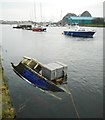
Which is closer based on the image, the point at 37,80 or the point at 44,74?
the point at 37,80

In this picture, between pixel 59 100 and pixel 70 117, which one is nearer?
pixel 70 117

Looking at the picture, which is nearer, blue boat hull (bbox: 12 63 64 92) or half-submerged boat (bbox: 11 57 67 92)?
blue boat hull (bbox: 12 63 64 92)

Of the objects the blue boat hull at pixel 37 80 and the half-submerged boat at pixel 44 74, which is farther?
the half-submerged boat at pixel 44 74

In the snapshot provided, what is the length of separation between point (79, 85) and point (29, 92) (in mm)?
6439

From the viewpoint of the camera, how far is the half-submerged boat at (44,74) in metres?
22.5

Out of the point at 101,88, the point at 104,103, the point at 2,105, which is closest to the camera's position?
the point at 2,105

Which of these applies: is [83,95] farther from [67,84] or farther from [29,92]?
[29,92]

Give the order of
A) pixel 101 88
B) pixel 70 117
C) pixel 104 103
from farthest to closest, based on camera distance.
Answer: pixel 101 88
pixel 104 103
pixel 70 117

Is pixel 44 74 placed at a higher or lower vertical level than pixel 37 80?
higher

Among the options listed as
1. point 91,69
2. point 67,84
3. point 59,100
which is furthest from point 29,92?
point 91,69

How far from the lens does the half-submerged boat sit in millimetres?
22453

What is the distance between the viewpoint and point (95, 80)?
1052 inches

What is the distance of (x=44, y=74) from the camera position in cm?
2428

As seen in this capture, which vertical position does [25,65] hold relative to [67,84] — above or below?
above
